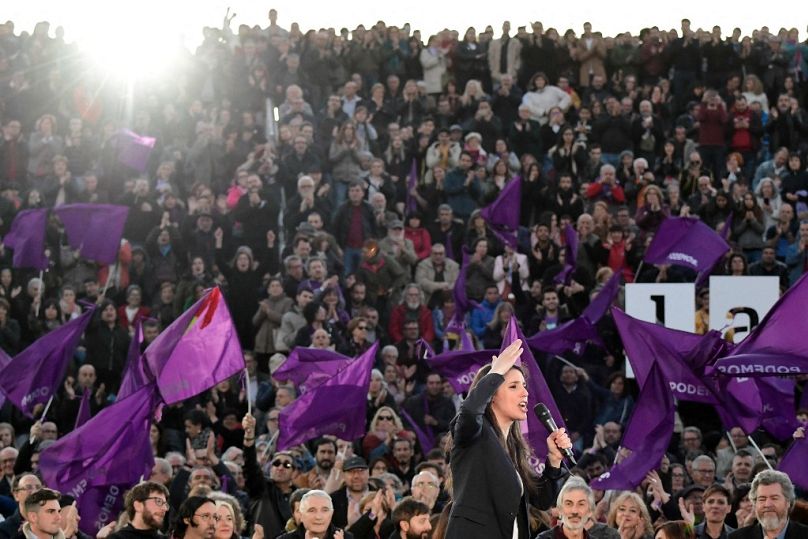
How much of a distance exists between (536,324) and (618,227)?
1.93 metres

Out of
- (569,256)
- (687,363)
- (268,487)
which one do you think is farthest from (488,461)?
(569,256)

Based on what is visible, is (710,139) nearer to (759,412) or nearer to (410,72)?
(410,72)

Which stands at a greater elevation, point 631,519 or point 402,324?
point 631,519

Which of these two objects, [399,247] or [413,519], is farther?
[399,247]

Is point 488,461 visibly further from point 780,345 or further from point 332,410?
point 332,410

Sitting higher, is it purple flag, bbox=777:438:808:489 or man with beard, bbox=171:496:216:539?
man with beard, bbox=171:496:216:539

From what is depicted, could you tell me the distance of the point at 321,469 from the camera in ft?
54.1

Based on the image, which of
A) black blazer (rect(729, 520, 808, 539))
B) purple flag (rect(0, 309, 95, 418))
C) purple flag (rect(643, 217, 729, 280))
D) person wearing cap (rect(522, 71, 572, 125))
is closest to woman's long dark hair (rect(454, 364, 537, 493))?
black blazer (rect(729, 520, 808, 539))

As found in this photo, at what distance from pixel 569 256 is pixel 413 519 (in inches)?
395

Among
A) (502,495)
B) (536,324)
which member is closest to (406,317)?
(536,324)

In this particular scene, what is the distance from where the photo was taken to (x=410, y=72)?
27.7m

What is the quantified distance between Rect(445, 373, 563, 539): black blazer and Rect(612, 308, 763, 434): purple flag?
7050 millimetres

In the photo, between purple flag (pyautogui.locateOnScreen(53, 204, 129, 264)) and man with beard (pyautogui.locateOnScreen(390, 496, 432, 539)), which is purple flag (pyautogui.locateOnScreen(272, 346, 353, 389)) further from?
man with beard (pyautogui.locateOnScreen(390, 496, 432, 539))

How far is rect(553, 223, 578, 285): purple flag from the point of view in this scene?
72.7 feet
